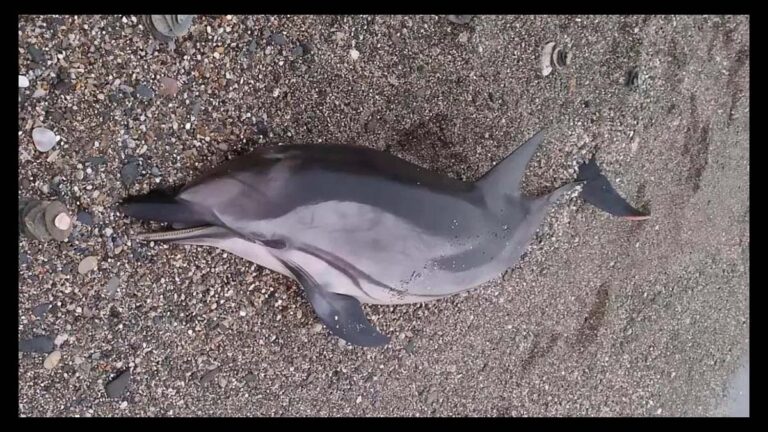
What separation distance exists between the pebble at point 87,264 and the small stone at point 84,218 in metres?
0.17

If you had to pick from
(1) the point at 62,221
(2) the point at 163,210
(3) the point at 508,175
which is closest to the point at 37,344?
(1) the point at 62,221

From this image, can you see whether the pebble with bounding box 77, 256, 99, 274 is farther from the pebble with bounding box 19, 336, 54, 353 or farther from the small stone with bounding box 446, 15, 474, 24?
the small stone with bounding box 446, 15, 474, 24

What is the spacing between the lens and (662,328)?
4352mm

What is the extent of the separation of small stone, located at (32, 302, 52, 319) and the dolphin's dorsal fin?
211 cm

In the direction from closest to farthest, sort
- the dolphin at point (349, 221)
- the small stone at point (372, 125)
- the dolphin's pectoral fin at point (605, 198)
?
the dolphin at point (349, 221) → the small stone at point (372, 125) → the dolphin's pectoral fin at point (605, 198)

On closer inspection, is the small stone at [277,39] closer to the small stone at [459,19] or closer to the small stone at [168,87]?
the small stone at [168,87]

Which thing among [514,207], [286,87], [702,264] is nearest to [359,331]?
[514,207]

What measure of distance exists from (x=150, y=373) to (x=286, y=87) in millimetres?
1623

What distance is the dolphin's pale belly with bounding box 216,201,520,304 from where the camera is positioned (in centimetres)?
265

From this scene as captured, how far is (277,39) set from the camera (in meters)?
3.28

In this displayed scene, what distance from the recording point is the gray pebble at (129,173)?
3.06 metres

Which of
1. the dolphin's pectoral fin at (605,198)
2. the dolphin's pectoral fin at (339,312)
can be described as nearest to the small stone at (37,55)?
the dolphin's pectoral fin at (339,312)

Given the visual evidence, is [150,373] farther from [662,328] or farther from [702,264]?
[702,264]

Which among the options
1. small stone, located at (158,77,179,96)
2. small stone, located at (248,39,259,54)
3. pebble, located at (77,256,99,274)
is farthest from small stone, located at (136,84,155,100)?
pebble, located at (77,256,99,274)
